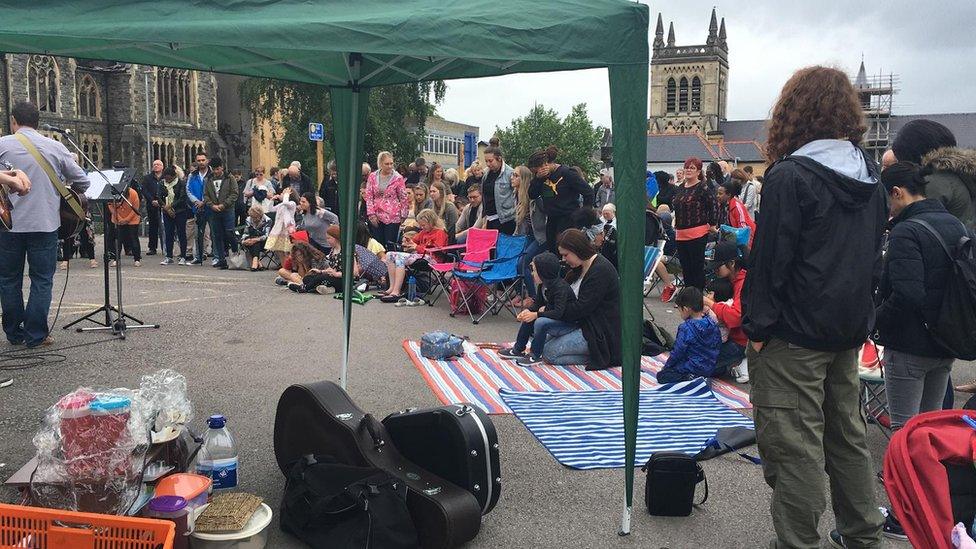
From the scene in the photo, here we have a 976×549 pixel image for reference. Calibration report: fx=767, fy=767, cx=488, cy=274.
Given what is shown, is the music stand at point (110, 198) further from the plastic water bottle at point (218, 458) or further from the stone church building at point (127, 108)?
the stone church building at point (127, 108)

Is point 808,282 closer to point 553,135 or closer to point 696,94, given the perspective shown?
point 553,135

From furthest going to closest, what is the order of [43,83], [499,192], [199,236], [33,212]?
[43,83]
[199,236]
[499,192]
[33,212]

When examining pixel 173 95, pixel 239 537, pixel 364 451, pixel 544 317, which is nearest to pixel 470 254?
pixel 544 317

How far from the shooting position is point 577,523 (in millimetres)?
3844

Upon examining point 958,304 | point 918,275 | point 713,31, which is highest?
point 713,31

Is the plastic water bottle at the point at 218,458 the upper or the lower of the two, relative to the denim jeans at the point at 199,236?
lower

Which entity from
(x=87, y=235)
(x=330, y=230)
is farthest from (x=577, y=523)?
(x=87, y=235)

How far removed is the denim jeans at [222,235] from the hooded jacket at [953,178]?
12386 mm

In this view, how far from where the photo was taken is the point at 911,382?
3889 millimetres

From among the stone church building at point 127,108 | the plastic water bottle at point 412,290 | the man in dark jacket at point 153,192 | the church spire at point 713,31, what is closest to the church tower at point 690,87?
the church spire at point 713,31

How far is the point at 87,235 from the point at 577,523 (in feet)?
45.1

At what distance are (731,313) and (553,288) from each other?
1.61m

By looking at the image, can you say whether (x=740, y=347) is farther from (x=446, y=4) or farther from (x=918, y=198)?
(x=446, y=4)

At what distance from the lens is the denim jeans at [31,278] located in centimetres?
679
